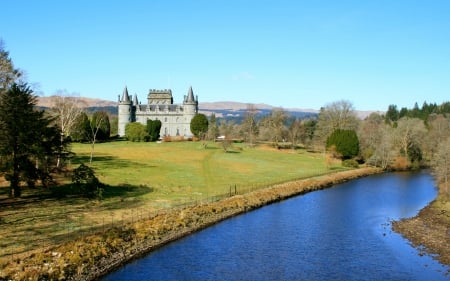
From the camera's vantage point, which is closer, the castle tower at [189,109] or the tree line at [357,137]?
the tree line at [357,137]

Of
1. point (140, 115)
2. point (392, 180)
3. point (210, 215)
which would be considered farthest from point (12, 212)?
point (140, 115)

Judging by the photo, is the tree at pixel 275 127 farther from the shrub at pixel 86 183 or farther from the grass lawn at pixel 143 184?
the shrub at pixel 86 183

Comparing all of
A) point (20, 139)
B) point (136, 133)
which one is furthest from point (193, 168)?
point (136, 133)

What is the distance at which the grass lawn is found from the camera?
29172 mm

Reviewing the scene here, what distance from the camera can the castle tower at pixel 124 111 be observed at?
397 ft

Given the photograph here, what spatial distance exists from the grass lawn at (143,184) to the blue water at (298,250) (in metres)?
5.77

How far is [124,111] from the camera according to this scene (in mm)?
121250

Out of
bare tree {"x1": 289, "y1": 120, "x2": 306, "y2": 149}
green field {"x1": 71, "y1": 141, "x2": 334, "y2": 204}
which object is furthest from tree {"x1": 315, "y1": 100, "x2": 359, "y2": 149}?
green field {"x1": 71, "y1": 141, "x2": 334, "y2": 204}

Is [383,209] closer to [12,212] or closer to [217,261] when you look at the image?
[217,261]

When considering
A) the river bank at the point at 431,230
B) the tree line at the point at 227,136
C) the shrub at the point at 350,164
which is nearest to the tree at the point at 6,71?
the tree line at the point at 227,136

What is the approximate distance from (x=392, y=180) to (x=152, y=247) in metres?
47.3

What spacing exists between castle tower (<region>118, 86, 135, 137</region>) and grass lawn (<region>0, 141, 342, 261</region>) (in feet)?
100

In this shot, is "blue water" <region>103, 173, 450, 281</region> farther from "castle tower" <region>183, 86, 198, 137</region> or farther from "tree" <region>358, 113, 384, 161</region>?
"castle tower" <region>183, 86, 198, 137</region>

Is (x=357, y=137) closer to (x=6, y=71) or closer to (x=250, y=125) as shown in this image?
(x=250, y=125)
